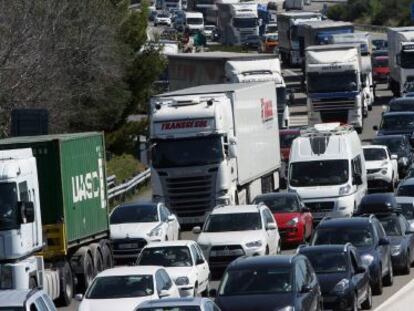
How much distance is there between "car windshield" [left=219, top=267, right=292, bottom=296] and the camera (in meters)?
23.7

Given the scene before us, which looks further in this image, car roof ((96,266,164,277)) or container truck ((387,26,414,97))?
container truck ((387,26,414,97))

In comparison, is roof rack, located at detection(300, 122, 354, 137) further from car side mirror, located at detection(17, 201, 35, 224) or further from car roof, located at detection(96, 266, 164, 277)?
car roof, located at detection(96, 266, 164, 277)

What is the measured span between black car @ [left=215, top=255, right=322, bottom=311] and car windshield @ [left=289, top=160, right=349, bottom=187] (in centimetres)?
1706

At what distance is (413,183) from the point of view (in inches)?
1639

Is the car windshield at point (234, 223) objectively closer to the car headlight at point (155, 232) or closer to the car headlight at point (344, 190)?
the car headlight at point (155, 232)

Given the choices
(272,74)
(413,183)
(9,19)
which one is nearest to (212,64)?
(272,74)

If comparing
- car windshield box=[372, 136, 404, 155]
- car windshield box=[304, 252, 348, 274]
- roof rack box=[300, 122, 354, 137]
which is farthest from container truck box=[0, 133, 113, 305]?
car windshield box=[372, 136, 404, 155]

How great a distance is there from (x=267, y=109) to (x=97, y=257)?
1692 centimetres

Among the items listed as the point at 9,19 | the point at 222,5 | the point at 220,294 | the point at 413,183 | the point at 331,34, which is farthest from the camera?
the point at 222,5

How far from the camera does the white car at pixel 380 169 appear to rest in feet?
159

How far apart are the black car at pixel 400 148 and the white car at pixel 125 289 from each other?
27156 millimetres

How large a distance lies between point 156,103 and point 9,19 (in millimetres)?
6803

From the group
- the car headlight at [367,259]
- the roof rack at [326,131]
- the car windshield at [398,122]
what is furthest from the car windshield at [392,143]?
the car headlight at [367,259]

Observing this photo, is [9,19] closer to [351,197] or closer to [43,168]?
[351,197]
